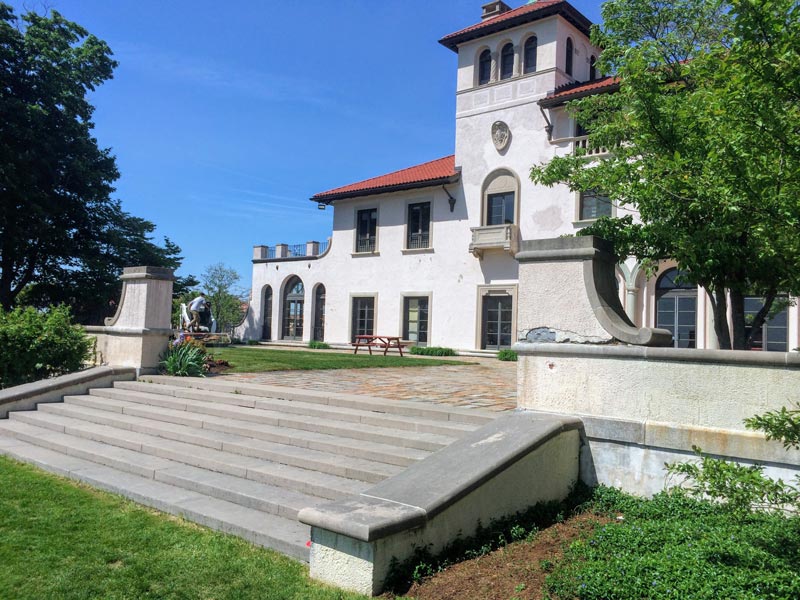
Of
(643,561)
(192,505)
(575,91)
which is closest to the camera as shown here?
(643,561)

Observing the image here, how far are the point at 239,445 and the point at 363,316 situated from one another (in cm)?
2327

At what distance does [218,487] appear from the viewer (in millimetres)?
6043

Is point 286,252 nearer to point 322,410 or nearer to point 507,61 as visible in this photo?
point 507,61

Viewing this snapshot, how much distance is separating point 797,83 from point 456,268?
23.2 meters

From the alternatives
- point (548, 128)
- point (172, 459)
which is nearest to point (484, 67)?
point (548, 128)

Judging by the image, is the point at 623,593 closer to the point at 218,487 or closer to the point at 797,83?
the point at 797,83

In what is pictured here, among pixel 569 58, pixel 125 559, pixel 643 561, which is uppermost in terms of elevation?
pixel 569 58

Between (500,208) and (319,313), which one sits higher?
(500,208)

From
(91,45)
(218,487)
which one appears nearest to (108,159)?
(91,45)

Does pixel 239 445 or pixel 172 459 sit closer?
pixel 239 445

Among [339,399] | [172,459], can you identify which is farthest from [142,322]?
[339,399]

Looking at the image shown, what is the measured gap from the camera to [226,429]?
25.5ft

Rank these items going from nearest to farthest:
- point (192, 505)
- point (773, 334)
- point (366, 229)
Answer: point (192, 505) → point (773, 334) → point (366, 229)

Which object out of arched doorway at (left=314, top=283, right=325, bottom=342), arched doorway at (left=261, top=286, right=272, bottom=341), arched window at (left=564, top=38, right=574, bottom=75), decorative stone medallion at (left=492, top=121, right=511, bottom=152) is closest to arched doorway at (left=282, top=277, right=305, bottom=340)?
arched doorway at (left=314, top=283, right=325, bottom=342)
